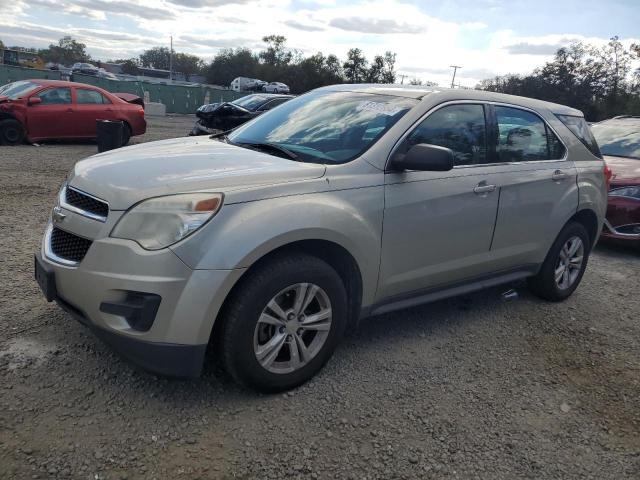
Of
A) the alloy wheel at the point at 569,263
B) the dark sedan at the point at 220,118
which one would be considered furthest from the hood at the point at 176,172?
the dark sedan at the point at 220,118

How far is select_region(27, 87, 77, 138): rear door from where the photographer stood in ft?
38.8

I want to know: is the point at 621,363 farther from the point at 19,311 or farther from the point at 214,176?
the point at 19,311

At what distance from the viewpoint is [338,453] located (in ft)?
8.78

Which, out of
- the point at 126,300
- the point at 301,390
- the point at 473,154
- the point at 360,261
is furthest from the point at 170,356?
the point at 473,154

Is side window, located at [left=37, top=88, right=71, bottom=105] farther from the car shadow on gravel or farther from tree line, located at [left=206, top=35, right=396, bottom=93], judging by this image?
tree line, located at [left=206, top=35, right=396, bottom=93]

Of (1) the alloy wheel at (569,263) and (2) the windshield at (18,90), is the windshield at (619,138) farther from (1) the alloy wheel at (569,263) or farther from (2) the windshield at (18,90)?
(2) the windshield at (18,90)

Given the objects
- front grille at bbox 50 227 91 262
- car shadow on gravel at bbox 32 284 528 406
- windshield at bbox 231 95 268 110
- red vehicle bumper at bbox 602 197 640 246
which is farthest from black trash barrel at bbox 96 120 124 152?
red vehicle bumper at bbox 602 197 640 246

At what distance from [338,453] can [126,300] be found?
125cm

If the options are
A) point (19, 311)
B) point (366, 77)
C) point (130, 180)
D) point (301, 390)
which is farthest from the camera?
point (366, 77)

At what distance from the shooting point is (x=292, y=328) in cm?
302

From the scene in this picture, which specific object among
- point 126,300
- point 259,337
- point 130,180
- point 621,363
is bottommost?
point 621,363

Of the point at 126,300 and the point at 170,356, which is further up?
the point at 126,300

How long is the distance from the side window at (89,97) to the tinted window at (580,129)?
10.8 meters

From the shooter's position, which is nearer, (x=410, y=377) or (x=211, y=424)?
(x=211, y=424)
